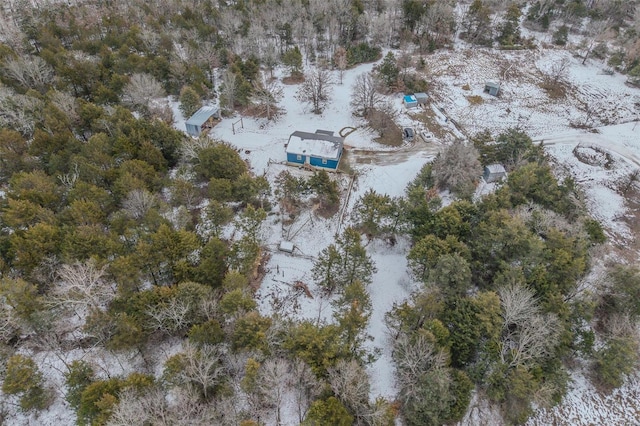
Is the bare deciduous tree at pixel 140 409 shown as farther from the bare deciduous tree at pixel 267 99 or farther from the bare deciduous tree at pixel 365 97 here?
the bare deciduous tree at pixel 365 97

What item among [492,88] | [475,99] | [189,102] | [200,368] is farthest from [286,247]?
[492,88]

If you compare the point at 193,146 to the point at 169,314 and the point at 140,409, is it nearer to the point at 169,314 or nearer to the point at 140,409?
the point at 169,314

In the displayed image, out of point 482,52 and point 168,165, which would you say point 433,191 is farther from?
point 482,52

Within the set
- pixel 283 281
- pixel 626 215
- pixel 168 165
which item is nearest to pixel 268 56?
pixel 168 165

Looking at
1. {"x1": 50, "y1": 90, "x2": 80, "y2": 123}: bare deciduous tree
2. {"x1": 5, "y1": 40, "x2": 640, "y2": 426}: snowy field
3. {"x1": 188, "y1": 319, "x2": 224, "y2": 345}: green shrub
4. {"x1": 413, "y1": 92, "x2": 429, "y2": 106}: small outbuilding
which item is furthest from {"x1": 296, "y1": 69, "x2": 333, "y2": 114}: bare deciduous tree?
{"x1": 188, "y1": 319, "x2": 224, "y2": 345}: green shrub

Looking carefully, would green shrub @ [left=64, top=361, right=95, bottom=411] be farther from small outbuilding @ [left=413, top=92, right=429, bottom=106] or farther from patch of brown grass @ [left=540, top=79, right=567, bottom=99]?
patch of brown grass @ [left=540, top=79, right=567, bottom=99]

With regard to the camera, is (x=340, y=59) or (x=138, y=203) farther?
(x=340, y=59)
